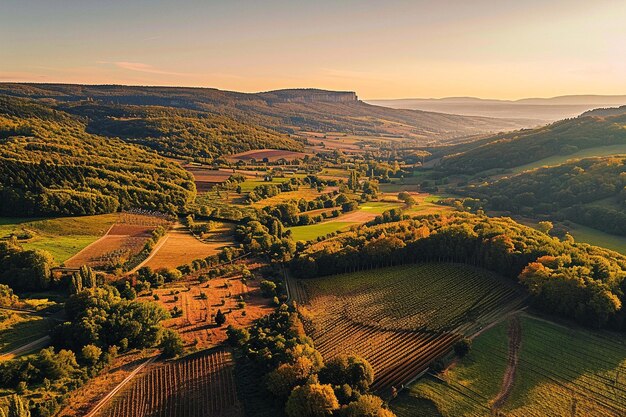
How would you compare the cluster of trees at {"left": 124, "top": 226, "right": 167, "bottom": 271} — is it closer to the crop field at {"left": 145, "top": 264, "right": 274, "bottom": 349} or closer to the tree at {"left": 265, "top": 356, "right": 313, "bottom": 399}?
the crop field at {"left": 145, "top": 264, "right": 274, "bottom": 349}

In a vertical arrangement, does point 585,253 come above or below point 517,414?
above

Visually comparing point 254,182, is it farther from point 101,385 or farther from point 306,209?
point 101,385

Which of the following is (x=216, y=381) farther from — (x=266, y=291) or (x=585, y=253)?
(x=585, y=253)

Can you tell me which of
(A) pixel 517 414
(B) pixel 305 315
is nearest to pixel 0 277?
(B) pixel 305 315

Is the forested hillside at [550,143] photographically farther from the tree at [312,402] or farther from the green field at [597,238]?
the tree at [312,402]

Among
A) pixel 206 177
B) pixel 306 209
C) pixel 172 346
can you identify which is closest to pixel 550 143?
pixel 306 209

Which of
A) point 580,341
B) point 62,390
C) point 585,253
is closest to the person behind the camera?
point 62,390
